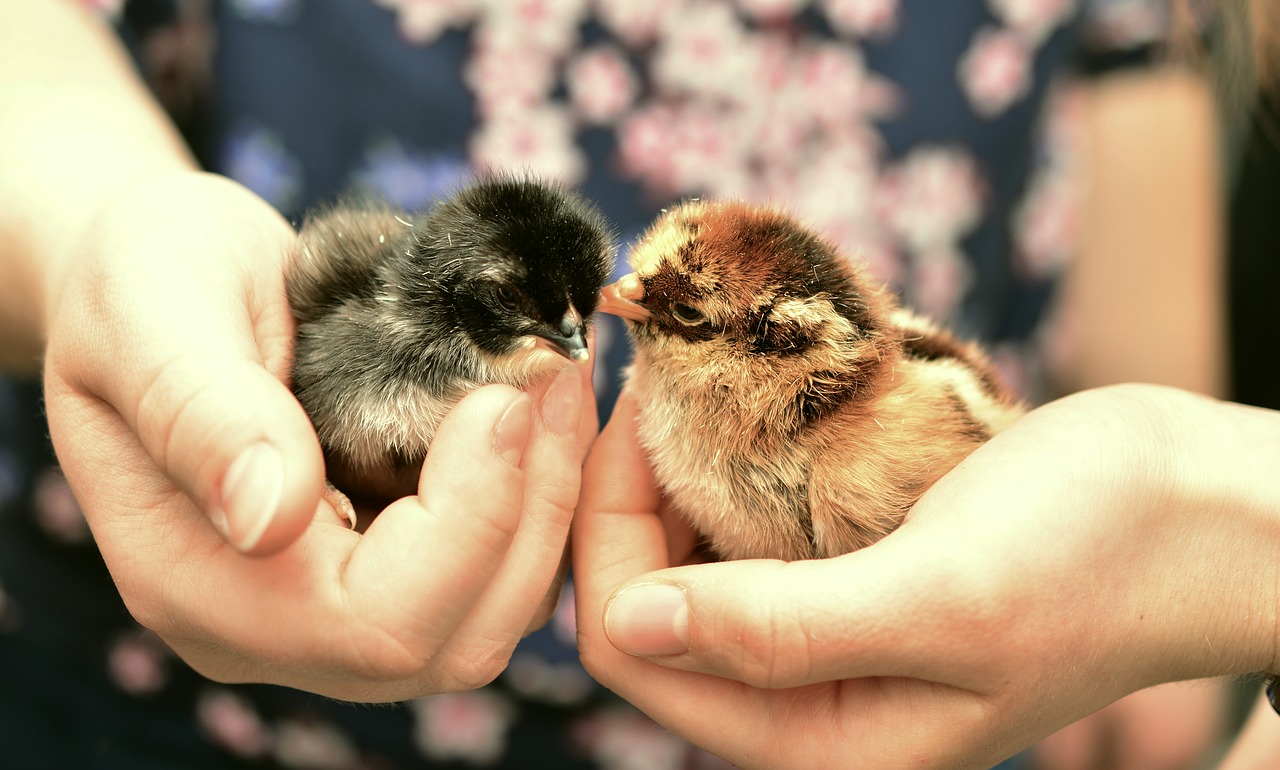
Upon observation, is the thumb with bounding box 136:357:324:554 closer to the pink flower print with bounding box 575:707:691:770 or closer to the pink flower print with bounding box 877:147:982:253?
the pink flower print with bounding box 575:707:691:770

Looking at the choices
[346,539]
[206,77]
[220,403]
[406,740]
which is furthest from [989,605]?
[206,77]

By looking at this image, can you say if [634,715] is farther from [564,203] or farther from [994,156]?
[994,156]

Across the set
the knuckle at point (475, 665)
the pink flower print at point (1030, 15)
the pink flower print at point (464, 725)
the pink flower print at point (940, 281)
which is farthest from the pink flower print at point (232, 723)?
the pink flower print at point (1030, 15)

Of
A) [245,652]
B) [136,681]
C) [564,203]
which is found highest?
[564,203]

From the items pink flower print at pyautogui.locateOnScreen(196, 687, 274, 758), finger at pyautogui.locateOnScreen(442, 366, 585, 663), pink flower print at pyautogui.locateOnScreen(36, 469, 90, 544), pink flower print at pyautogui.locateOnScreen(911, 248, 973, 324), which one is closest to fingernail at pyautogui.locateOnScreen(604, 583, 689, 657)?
finger at pyautogui.locateOnScreen(442, 366, 585, 663)

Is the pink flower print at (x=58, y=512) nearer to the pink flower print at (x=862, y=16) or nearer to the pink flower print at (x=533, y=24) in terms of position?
the pink flower print at (x=533, y=24)
